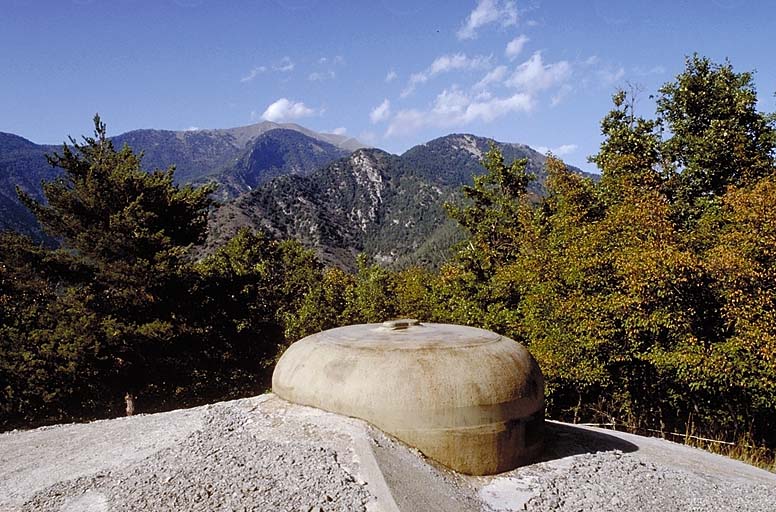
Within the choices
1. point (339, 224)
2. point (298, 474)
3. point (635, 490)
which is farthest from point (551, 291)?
point (339, 224)

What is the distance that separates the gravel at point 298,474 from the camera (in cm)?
715

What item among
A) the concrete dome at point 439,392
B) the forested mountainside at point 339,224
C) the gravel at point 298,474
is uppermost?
the forested mountainside at point 339,224

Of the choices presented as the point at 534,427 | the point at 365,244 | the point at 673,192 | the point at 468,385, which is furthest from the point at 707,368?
the point at 365,244

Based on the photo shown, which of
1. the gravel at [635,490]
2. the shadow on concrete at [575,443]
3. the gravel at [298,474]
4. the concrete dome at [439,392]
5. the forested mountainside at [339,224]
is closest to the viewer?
the gravel at [298,474]

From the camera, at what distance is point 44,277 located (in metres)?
19.2

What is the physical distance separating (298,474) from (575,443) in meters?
6.62

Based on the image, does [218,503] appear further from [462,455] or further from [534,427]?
[534,427]

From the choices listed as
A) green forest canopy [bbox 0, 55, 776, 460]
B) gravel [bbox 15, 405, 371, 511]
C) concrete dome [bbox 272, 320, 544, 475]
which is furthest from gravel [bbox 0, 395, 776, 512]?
green forest canopy [bbox 0, 55, 776, 460]

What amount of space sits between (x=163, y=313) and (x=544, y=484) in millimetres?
16924

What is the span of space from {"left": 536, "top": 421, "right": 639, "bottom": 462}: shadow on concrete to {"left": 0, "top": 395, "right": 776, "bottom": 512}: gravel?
6cm

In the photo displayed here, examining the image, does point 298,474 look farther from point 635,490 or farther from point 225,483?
point 635,490

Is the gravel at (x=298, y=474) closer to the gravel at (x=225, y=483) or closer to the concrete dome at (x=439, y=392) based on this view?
the gravel at (x=225, y=483)

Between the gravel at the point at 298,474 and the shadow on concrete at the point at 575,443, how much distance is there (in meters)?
0.06

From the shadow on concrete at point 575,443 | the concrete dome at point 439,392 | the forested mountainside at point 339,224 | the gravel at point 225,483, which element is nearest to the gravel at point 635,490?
the shadow on concrete at point 575,443
